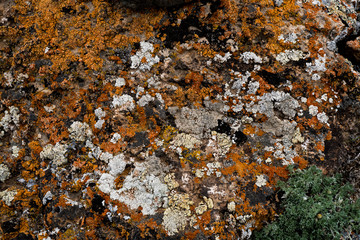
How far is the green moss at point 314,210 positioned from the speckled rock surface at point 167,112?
126 mm

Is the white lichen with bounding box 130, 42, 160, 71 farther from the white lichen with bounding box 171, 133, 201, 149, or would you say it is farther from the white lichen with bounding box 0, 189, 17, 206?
the white lichen with bounding box 0, 189, 17, 206

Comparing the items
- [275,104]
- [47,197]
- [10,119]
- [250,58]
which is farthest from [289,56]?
[10,119]

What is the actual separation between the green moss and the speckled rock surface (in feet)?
0.41

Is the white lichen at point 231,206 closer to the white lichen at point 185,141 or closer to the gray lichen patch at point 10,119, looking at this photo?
the white lichen at point 185,141

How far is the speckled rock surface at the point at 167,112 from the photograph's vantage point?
9.89ft

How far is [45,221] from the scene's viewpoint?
3.04m

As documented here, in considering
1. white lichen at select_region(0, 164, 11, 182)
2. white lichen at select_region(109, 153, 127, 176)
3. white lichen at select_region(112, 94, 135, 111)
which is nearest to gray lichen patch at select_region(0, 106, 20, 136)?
white lichen at select_region(0, 164, 11, 182)

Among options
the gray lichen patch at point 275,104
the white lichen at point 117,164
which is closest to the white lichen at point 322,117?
the gray lichen patch at point 275,104

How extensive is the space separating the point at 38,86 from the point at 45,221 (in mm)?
1586

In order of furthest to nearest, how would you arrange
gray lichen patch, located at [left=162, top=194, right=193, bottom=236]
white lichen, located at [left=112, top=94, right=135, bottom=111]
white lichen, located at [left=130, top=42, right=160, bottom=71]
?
1. white lichen, located at [left=130, top=42, right=160, bottom=71]
2. white lichen, located at [left=112, top=94, right=135, bottom=111]
3. gray lichen patch, located at [left=162, top=194, right=193, bottom=236]

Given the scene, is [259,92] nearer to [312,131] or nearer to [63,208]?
[312,131]

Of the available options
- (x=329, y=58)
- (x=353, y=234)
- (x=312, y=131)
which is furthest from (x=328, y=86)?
(x=353, y=234)

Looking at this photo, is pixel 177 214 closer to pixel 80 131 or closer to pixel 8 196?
pixel 80 131

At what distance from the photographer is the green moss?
9.66 ft
